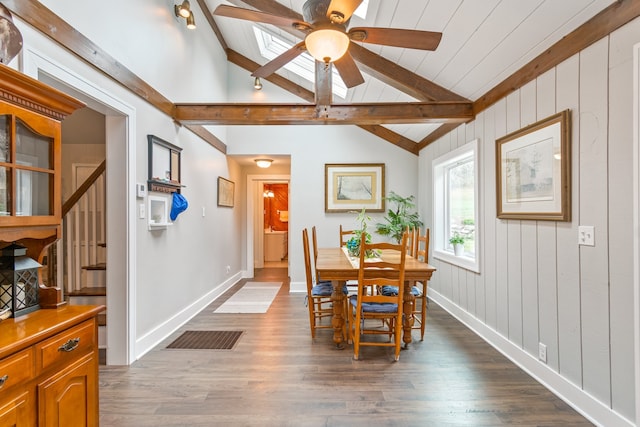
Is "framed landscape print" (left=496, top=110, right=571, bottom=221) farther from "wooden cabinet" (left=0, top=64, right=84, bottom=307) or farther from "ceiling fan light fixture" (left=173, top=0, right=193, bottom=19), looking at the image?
"ceiling fan light fixture" (left=173, top=0, right=193, bottom=19)

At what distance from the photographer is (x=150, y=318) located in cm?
294

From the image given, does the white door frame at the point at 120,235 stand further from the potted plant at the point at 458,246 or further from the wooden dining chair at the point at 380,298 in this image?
the potted plant at the point at 458,246

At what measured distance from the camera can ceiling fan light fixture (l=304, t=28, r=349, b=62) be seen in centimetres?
194

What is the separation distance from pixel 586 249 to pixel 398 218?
3.10 metres

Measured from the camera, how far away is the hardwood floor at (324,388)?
195cm

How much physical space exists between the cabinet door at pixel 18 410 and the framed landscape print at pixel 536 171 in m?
2.84

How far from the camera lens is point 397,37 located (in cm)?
207

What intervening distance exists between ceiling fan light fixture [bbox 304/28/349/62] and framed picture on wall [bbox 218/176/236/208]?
319cm

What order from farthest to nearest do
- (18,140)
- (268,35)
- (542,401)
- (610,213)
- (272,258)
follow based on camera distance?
(272,258), (268,35), (542,401), (610,213), (18,140)

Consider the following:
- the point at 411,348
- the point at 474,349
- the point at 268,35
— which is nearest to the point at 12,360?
the point at 411,348

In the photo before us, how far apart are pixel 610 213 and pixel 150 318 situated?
3.47 metres

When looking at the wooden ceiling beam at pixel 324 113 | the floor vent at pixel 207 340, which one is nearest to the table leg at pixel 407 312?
the floor vent at pixel 207 340

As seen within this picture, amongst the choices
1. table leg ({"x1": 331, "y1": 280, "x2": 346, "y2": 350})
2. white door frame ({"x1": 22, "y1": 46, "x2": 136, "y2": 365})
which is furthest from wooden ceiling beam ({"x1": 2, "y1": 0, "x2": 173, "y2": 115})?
table leg ({"x1": 331, "y1": 280, "x2": 346, "y2": 350})

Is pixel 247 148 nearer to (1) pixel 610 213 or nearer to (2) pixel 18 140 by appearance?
(2) pixel 18 140
